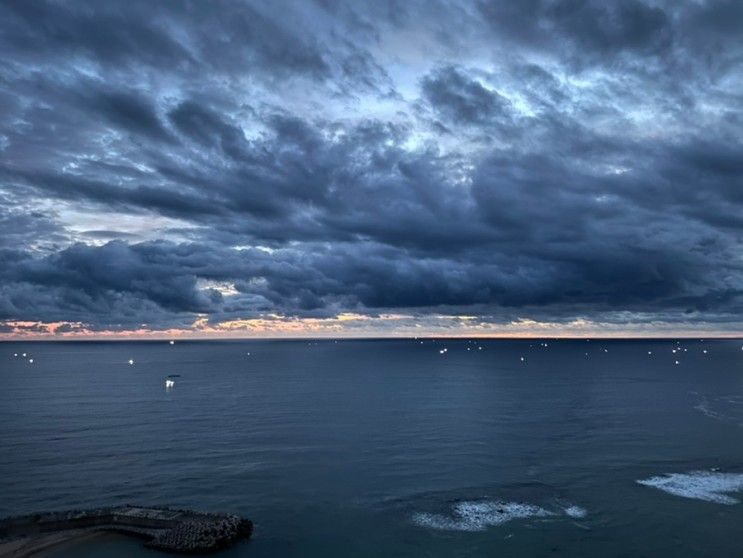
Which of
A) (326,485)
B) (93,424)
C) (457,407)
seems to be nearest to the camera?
(326,485)

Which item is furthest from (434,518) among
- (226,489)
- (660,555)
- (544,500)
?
(226,489)

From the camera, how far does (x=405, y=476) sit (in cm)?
7769

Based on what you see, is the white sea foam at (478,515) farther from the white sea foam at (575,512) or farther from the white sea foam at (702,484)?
the white sea foam at (702,484)

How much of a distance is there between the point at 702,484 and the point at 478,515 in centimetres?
3336

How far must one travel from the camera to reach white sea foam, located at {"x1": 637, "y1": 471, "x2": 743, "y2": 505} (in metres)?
67.6

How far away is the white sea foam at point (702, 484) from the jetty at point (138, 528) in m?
52.5

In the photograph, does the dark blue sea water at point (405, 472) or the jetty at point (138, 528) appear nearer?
the jetty at point (138, 528)

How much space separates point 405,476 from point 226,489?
24.2m

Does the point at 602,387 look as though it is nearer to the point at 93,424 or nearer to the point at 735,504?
the point at 735,504

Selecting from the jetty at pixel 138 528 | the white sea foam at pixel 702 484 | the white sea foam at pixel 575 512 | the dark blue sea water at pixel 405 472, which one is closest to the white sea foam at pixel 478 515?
the dark blue sea water at pixel 405 472

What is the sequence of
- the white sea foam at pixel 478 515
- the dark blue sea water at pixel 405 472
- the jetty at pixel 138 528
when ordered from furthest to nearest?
the white sea foam at pixel 478 515, the dark blue sea water at pixel 405 472, the jetty at pixel 138 528

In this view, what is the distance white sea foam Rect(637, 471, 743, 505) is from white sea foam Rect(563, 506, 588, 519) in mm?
14579

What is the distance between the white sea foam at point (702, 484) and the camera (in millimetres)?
67562

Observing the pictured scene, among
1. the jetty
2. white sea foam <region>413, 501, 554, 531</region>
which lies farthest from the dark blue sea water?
the jetty
